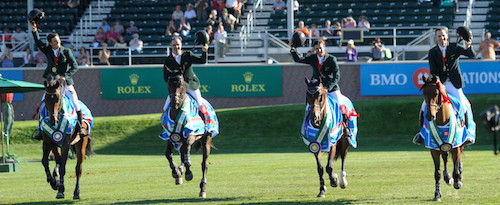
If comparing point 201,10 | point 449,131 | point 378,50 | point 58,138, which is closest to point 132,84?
point 201,10

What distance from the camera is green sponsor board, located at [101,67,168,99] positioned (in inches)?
1115

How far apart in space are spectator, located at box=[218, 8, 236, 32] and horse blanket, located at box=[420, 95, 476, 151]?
Answer: 730 inches

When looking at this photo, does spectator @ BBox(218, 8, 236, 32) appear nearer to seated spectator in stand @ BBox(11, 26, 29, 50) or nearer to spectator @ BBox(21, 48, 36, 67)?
spectator @ BBox(21, 48, 36, 67)

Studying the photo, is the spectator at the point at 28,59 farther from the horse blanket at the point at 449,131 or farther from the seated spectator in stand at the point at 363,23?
the horse blanket at the point at 449,131

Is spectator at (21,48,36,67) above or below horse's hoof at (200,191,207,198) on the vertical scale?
above

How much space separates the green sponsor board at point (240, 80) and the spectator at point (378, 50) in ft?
10.5

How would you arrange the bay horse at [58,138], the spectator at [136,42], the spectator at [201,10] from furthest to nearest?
1. the spectator at [201,10]
2. the spectator at [136,42]
3. the bay horse at [58,138]

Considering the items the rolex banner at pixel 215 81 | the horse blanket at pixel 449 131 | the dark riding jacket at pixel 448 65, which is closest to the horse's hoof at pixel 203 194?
the horse blanket at pixel 449 131

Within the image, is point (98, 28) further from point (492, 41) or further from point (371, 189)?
point (371, 189)

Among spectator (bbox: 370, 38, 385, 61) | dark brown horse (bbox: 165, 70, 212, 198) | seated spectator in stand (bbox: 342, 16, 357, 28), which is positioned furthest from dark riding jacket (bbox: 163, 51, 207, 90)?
seated spectator in stand (bbox: 342, 16, 357, 28)

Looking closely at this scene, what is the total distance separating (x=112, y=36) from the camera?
3162cm

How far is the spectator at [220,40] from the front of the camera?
95.7 ft

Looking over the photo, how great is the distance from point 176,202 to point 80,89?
16.8 m

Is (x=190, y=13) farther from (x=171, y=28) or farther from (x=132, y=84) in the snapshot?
(x=132, y=84)
